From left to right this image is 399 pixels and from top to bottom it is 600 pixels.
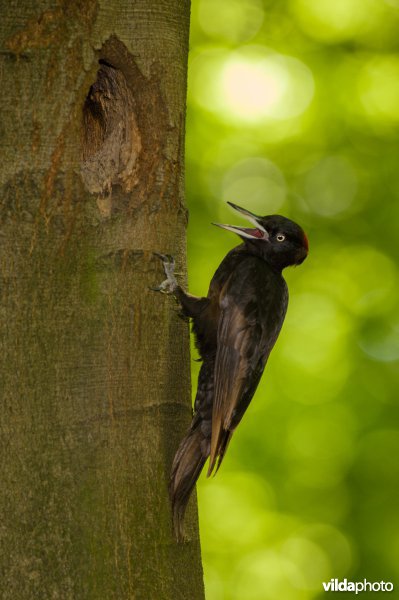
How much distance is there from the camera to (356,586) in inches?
309

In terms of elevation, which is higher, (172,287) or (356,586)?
(172,287)

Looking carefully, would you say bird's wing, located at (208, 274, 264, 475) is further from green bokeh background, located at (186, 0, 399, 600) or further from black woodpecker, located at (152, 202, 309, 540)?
green bokeh background, located at (186, 0, 399, 600)

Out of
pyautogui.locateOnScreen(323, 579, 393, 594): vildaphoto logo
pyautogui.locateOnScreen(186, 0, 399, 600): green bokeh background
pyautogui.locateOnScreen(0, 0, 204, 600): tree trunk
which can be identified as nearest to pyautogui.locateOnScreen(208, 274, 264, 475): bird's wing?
pyautogui.locateOnScreen(0, 0, 204, 600): tree trunk

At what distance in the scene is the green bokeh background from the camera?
25.7 feet

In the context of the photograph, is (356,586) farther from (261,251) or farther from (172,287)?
(172,287)

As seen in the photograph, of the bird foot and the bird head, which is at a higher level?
the bird foot

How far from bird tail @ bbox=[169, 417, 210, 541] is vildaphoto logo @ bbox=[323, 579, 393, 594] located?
511 cm

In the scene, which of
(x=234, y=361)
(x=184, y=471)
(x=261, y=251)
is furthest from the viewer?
(x=261, y=251)

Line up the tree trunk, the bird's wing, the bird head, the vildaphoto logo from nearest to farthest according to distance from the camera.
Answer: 1. the tree trunk
2. the bird's wing
3. the bird head
4. the vildaphoto logo

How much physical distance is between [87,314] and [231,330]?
3.22ft

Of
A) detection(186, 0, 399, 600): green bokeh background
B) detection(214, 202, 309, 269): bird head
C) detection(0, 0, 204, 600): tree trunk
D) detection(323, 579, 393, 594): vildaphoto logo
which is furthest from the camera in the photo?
detection(186, 0, 399, 600): green bokeh background

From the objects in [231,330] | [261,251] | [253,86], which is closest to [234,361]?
[231,330]

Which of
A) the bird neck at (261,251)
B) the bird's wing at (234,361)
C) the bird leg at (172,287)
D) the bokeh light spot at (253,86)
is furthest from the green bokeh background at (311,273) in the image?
the bird leg at (172,287)

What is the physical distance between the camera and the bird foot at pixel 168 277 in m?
3.07
